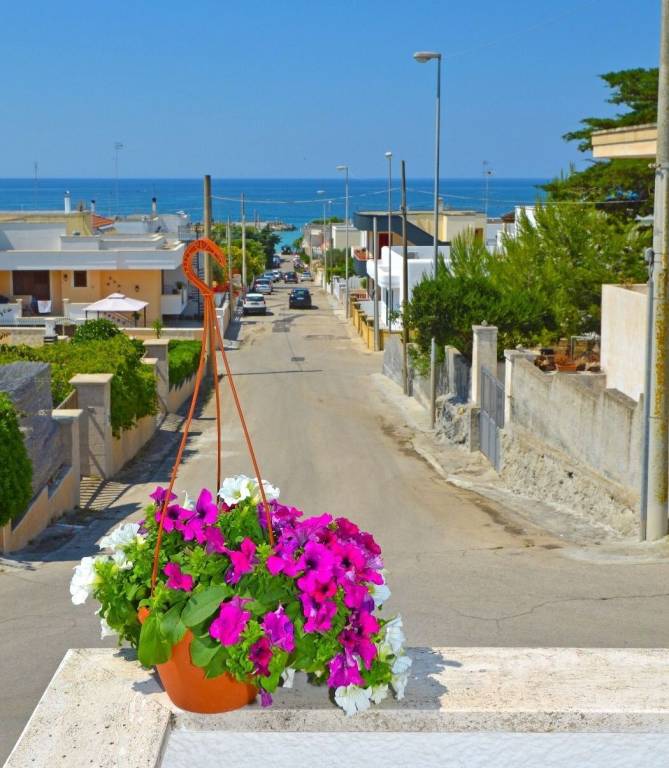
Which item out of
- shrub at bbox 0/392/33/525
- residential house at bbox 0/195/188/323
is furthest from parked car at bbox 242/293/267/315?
shrub at bbox 0/392/33/525

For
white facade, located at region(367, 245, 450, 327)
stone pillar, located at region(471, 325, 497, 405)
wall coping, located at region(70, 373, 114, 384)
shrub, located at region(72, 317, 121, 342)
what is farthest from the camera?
white facade, located at region(367, 245, 450, 327)

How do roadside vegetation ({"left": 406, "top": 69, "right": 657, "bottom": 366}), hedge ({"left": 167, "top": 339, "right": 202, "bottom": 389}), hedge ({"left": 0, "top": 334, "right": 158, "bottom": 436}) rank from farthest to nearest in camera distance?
hedge ({"left": 167, "top": 339, "right": 202, "bottom": 389})
roadside vegetation ({"left": 406, "top": 69, "right": 657, "bottom": 366})
hedge ({"left": 0, "top": 334, "right": 158, "bottom": 436})

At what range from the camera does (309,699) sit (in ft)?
18.7

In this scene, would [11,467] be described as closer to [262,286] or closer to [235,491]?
[235,491]

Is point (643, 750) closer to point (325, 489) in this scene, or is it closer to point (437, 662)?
point (437, 662)

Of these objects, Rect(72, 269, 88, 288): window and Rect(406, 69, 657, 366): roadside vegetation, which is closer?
Rect(406, 69, 657, 366): roadside vegetation

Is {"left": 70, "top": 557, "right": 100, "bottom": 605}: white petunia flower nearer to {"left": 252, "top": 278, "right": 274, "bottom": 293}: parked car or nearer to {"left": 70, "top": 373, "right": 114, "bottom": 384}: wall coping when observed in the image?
{"left": 70, "top": 373, "right": 114, "bottom": 384}: wall coping

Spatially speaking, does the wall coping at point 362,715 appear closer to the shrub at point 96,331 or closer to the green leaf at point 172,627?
the green leaf at point 172,627

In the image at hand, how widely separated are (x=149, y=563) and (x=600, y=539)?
1066cm

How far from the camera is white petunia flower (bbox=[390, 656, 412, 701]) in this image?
5.56 metres

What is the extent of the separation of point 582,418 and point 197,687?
13.2m

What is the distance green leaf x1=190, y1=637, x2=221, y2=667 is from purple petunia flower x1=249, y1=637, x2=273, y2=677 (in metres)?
0.16

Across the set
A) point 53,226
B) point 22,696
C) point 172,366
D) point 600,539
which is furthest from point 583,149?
point 22,696

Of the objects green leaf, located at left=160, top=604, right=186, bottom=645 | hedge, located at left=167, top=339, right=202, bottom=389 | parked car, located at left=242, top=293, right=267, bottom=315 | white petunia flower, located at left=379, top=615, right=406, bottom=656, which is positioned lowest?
parked car, located at left=242, top=293, right=267, bottom=315
